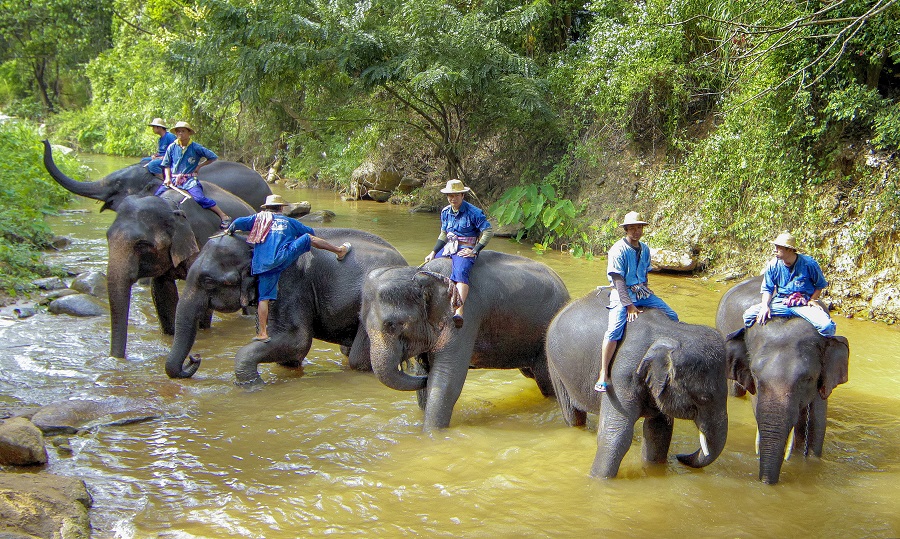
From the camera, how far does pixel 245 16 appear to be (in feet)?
52.6

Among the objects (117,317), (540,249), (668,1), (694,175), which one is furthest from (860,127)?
(117,317)

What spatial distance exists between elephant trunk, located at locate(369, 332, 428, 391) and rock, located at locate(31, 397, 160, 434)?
1906 mm

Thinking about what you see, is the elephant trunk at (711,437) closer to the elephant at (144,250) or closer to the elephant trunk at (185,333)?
the elephant trunk at (185,333)

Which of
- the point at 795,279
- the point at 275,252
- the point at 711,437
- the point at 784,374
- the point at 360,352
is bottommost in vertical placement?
the point at 360,352

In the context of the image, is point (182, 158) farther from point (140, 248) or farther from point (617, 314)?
point (617, 314)

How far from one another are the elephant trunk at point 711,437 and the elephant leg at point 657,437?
0.83ft

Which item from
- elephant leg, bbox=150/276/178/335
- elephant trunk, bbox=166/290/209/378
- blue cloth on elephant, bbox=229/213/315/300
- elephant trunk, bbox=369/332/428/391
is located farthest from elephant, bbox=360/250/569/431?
elephant leg, bbox=150/276/178/335

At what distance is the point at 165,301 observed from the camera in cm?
879

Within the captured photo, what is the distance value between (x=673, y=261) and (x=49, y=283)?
862 centimetres

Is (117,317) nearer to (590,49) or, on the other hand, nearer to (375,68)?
(375,68)

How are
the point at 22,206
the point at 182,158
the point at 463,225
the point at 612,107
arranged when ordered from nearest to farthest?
the point at 463,225
the point at 182,158
the point at 22,206
the point at 612,107

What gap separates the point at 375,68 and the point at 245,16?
321 cm

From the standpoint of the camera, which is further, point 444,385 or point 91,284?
point 91,284

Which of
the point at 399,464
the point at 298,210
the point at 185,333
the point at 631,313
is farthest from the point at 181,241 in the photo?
the point at 298,210
